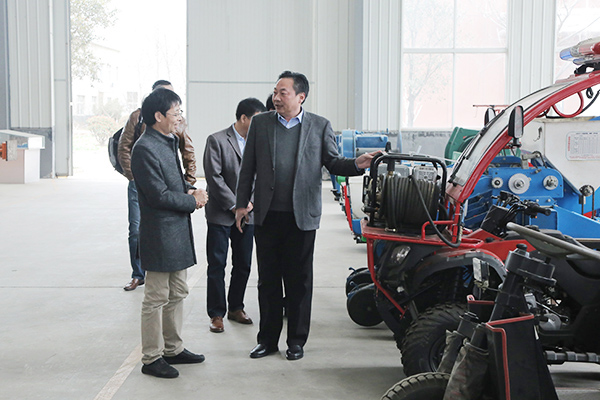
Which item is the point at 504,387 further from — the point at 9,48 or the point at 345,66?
the point at 9,48

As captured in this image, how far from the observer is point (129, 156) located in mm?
5672

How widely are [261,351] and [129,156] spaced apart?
2.22 metres

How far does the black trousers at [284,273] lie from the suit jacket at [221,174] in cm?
67

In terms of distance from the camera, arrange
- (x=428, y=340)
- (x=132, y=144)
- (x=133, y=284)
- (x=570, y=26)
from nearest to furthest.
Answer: (x=428, y=340)
(x=132, y=144)
(x=133, y=284)
(x=570, y=26)

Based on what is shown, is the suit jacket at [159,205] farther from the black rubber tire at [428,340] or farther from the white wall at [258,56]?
the white wall at [258,56]

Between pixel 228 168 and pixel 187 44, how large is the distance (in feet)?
41.5

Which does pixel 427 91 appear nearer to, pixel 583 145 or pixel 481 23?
pixel 481 23

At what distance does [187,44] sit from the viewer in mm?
16938

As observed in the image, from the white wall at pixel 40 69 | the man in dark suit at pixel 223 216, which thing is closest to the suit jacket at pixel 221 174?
the man in dark suit at pixel 223 216

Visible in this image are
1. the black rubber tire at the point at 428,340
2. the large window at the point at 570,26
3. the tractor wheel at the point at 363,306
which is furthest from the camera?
the large window at the point at 570,26

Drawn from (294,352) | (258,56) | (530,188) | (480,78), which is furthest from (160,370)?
(258,56)

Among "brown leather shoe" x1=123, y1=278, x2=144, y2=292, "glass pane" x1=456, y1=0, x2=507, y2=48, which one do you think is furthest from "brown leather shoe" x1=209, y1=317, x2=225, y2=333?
"glass pane" x1=456, y1=0, x2=507, y2=48

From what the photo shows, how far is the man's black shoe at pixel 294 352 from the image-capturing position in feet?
14.1

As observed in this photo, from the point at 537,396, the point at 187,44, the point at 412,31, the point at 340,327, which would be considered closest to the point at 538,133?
the point at 340,327
